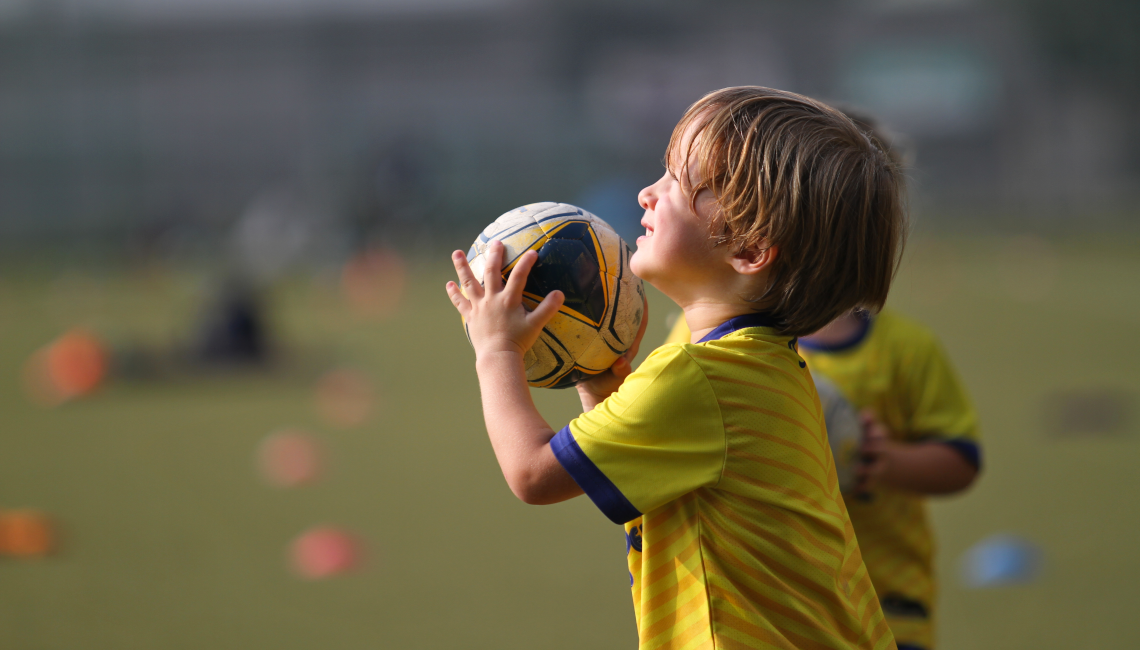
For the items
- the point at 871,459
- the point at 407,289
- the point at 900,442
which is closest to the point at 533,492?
the point at 871,459

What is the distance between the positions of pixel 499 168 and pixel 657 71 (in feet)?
28.4

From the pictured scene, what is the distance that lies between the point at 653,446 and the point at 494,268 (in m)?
0.46

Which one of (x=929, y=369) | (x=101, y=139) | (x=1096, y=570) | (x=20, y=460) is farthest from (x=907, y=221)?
(x=101, y=139)

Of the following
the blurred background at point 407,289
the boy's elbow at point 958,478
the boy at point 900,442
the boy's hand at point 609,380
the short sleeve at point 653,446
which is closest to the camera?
the short sleeve at point 653,446

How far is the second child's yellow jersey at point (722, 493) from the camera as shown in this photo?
153 centimetres

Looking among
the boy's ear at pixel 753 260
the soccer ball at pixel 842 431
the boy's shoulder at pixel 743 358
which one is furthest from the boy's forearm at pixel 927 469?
the boy's ear at pixel 753 260

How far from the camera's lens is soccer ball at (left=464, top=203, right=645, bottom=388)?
1.85 meters

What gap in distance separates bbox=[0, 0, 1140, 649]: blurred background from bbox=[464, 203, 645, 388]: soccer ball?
2.10ft

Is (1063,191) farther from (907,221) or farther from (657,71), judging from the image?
(907,221)

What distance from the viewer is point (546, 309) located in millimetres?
1747

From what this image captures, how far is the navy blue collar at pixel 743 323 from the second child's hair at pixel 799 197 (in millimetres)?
16

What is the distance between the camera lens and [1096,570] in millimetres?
4316

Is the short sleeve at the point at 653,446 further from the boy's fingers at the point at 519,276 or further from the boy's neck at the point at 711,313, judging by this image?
the boy's fingers at the point at 519,276

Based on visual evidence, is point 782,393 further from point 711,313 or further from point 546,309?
point 546,309
